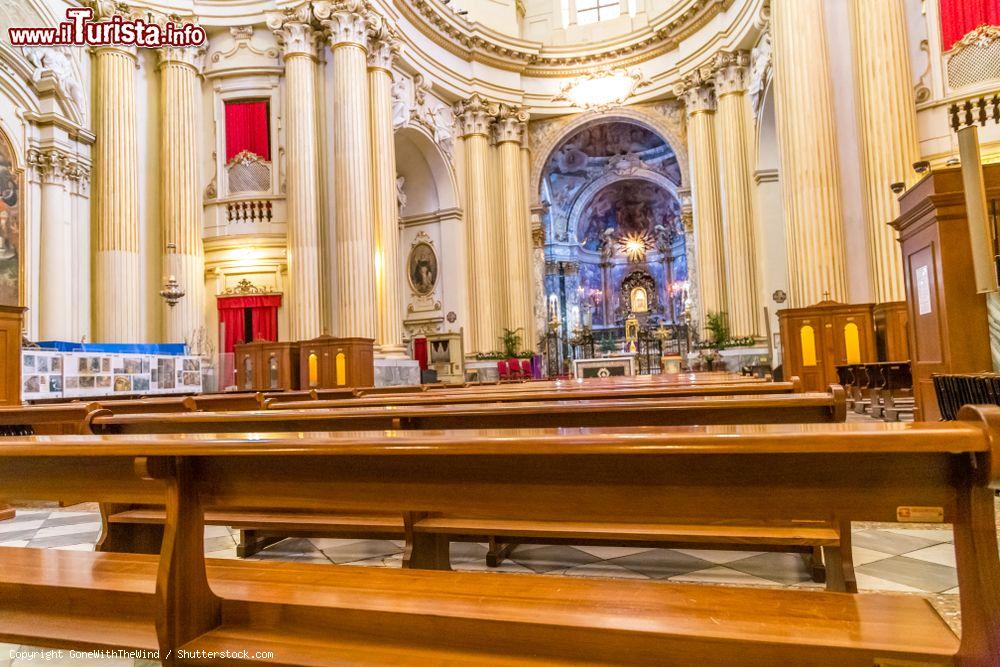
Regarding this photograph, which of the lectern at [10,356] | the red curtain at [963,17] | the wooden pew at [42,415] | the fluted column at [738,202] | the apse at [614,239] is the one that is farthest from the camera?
the apse at [614,239]

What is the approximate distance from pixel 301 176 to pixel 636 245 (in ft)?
56.5

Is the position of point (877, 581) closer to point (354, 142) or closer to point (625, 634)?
point (625, 634)

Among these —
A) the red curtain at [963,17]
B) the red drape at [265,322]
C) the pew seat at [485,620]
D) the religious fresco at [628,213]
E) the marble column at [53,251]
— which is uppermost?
the religious fresco at [628,213]

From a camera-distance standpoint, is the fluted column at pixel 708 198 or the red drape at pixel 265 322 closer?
the red drape at pixel 265 322

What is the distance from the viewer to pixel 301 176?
1236 cm

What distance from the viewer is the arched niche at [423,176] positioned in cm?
1630

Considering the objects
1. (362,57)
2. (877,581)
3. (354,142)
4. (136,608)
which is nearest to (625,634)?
(136,608)

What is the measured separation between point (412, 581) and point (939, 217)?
513 cm

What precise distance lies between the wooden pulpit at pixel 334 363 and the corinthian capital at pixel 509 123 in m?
8.65

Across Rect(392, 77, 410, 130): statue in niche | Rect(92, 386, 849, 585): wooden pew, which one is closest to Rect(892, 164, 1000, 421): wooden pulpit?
Rect(92, 386, 849, 585): wooden pew

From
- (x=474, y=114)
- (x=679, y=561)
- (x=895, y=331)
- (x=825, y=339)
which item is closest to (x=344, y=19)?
(x=474, y=114)

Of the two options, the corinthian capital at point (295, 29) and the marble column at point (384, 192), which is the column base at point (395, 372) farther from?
the corinthian capital at point (295, 29)

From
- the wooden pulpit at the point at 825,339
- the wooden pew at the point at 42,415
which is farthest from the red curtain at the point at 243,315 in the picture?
the wooden pulpit at the point at 825,339

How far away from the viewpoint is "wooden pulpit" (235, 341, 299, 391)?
37.8 ft
